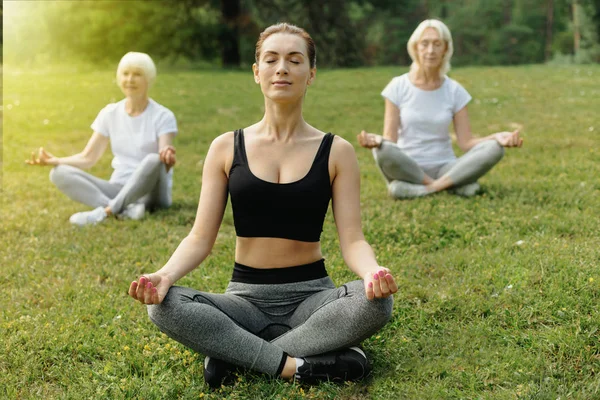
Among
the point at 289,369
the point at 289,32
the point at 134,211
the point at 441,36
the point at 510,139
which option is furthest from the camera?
the point at 441,36

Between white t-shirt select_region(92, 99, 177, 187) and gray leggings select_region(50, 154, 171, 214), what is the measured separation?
0.88 feet

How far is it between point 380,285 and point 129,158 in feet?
14.5

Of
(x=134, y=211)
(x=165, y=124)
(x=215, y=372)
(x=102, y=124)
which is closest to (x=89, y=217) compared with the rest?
(x=134, y=211)

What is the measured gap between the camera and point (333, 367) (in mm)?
3645

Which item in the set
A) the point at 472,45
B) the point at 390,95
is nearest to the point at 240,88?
the point at 390,95

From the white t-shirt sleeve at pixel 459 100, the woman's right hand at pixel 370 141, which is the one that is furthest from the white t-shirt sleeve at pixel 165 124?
the white t-shirt sleeve at pixel 459 100

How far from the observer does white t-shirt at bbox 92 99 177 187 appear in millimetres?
6926

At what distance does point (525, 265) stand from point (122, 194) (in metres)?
3.64

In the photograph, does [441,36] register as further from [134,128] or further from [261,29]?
[261,29]

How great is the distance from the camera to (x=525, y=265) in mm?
4949

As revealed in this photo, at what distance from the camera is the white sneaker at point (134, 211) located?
6.83 m

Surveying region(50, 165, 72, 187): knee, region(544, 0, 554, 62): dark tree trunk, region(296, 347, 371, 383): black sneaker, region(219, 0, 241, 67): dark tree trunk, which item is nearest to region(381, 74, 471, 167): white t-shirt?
region(50, 165, 72, 187): knee

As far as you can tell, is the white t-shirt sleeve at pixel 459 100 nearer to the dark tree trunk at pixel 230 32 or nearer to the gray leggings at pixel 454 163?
the gray leggings at pixel 454 163

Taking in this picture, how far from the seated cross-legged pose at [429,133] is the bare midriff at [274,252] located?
320 centimetres
